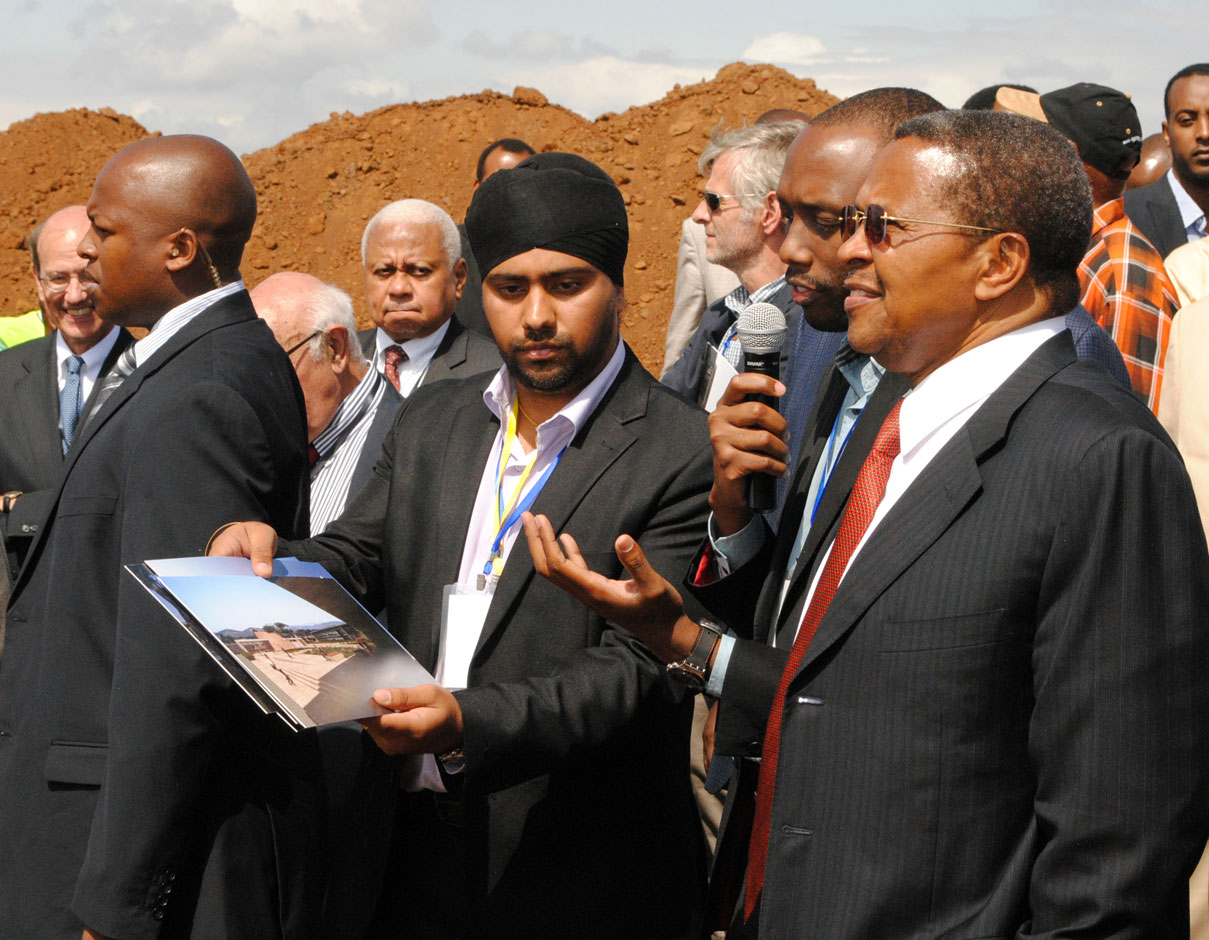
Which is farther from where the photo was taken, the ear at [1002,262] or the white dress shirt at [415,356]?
the white dress shirt at [415,356]

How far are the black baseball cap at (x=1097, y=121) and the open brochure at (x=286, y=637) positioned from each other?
353cm

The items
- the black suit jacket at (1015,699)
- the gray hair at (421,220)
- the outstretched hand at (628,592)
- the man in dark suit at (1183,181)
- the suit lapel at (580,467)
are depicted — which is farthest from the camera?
the man in dark suit at (1183,181)

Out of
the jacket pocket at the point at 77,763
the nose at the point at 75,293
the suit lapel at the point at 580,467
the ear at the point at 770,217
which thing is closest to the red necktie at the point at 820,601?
the suit lapel at the point at 580,467

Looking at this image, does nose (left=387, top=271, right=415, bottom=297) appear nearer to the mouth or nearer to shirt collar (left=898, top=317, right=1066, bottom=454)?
the mouth

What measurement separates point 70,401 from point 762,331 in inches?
172

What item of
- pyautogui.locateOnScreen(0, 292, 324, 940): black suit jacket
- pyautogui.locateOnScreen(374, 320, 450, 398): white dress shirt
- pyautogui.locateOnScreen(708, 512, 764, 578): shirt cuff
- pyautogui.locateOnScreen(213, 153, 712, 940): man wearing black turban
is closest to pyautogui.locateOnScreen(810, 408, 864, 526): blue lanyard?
pyautogui.locateOnScreen(708, 512, 764, 578): shirt cuff

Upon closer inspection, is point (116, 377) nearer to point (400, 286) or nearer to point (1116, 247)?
point (400, 286)

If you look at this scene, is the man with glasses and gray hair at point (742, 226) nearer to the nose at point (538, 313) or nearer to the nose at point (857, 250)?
the nose at point (538, 313)

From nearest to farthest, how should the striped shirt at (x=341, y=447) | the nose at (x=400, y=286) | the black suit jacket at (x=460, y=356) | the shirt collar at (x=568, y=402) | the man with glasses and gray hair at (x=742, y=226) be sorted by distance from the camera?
the shirt collar at (x=568, y=402) → the striped shirt at (x=341, y=447) → the man with glasses and gray hair at (x=742, y=226) → the black suit jacket at (x=460, y=356) → the nose at (x=400, y=286)

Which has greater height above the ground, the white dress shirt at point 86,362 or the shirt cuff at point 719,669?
the white dress shirt at point 86,362

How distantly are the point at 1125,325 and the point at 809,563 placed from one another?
2299mm

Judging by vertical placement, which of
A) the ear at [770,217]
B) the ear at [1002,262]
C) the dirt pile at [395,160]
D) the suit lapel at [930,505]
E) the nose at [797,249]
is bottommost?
the suit lapel at [930,505]

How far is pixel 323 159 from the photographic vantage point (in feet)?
91.6

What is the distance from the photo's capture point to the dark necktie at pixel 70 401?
224 inches
